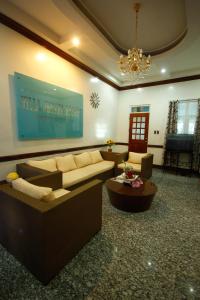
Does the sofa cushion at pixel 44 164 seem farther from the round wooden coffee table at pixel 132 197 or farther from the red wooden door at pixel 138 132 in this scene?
the red wooden door at pixel 138 132

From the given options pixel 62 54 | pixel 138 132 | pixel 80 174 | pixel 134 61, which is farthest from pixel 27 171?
pixel 138 132

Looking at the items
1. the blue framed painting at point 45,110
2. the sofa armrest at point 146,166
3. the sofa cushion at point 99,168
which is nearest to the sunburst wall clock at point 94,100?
the blue framed painting at point 45,110

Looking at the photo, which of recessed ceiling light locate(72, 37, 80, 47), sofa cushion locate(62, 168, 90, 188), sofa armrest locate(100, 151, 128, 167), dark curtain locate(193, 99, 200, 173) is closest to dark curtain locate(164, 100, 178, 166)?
dark curtain locate(193, 99, 200, 173)

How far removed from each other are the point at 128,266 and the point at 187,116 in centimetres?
474

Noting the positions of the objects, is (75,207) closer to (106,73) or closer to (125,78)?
(106,73)

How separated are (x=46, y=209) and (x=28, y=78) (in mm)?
2568

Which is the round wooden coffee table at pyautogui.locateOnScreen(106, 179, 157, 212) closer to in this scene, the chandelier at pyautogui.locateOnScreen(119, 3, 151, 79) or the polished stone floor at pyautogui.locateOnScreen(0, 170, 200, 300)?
the polished stone floor at pyautogui.locateOnScreen(0, 170, 200, 300)

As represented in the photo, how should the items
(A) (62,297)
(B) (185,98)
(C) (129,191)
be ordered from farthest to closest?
(B) (185,98) < (C) (129,191) < (A) (62,297)

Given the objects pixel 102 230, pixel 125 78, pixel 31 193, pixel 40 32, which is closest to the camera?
pixel 31 193

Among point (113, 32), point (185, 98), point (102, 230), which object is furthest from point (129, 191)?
point (185, 98)

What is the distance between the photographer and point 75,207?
5.15 feet

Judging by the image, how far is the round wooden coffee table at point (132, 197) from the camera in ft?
8.05

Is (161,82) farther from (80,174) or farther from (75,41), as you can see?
(80,174)

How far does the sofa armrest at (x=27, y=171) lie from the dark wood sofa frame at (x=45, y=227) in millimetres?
908
